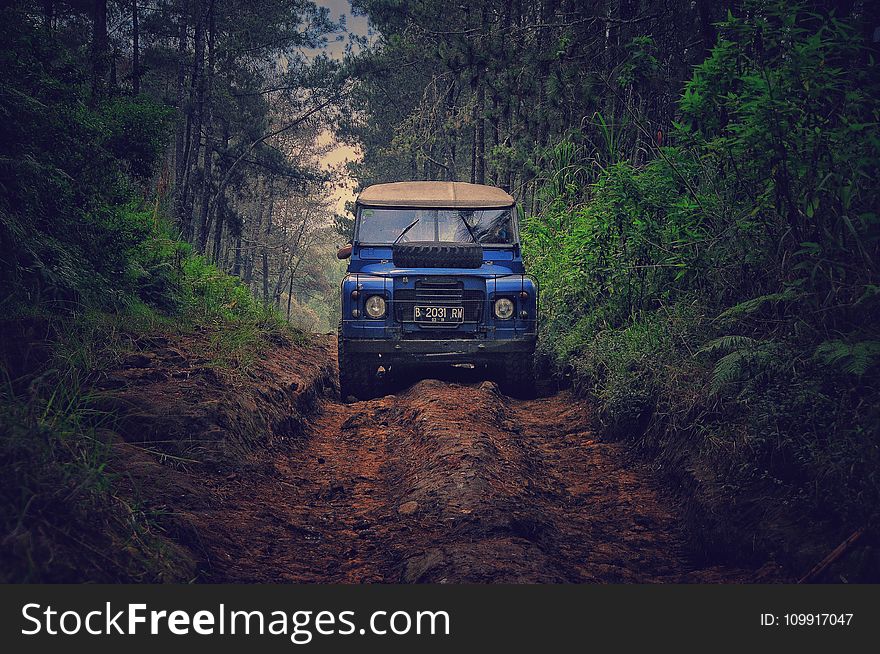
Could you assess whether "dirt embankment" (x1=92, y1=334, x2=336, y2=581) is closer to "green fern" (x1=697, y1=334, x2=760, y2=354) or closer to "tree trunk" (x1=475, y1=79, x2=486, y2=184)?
"green fern" (x1=697, y1=334, x2=760, y2=354)

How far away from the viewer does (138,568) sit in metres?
3.36

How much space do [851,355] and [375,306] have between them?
17.9 feet

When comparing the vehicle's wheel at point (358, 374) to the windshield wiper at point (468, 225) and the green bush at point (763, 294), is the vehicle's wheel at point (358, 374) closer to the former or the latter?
the windshield wiper at point (468, 225)

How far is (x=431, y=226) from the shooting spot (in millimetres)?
9625

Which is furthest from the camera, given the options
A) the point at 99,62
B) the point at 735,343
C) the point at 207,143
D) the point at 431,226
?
the point at 207,143

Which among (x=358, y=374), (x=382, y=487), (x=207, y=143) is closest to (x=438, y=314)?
(x=358, y=374)

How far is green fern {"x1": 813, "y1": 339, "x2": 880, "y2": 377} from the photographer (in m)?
4.31

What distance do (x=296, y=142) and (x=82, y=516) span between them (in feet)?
159

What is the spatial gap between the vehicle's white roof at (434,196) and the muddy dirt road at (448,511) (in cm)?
299

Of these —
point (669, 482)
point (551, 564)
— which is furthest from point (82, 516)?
point (669, 482)

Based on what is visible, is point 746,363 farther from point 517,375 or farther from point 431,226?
point 431,226

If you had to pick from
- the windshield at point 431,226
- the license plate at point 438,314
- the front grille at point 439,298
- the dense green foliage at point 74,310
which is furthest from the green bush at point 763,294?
the dense green foliage at point 74,310

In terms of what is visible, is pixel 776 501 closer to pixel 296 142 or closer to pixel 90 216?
pixel 90 216

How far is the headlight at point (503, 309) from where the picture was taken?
8891 mm
